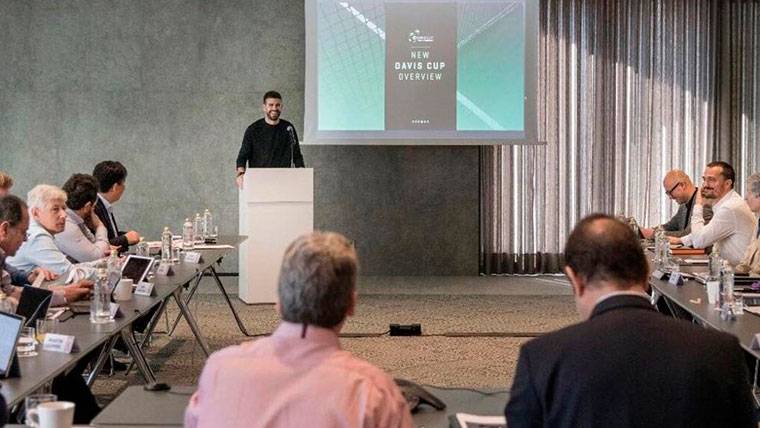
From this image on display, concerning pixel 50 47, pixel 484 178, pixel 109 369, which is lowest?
pixel 109 369

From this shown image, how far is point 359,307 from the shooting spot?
9.45 metres

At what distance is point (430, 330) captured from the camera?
8328 mm

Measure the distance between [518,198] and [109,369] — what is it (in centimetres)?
586

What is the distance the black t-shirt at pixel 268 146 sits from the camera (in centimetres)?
1016

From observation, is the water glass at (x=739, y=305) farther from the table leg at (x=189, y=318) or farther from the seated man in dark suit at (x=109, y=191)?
the seated man in dark suit at (x=109, y=191)

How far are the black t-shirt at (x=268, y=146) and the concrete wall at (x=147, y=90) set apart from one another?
1219mm

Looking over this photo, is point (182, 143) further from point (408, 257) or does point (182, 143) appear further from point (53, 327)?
point (53, 327)

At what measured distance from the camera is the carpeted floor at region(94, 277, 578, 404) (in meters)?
6.75

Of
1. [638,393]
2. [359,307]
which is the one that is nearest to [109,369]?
[359,307]

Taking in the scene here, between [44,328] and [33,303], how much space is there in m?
0.25

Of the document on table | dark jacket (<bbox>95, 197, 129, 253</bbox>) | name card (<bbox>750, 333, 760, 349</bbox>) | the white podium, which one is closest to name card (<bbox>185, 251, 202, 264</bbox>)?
dark jacket (<bbox>95, 197, 129, 253</bbox>)

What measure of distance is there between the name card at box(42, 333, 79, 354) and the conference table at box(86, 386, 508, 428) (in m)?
0.55

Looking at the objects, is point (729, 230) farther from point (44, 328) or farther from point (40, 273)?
point (44, 328)

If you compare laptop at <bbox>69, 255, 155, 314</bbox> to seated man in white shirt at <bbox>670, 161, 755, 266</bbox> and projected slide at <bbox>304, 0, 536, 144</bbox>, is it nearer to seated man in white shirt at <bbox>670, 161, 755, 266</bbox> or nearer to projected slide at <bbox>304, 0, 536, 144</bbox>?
seated man in white shirt at <bbox>670, 161, 755, 266</bbox>
